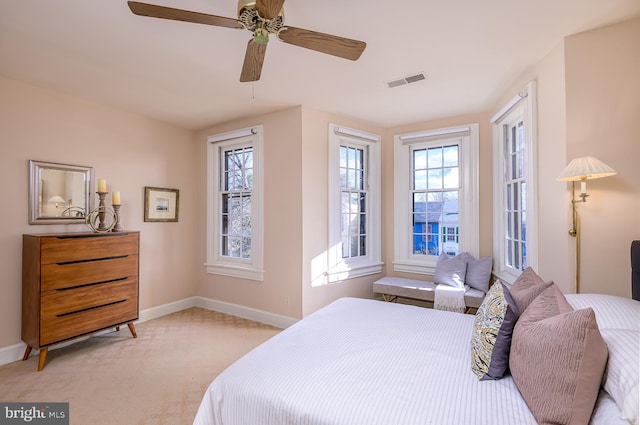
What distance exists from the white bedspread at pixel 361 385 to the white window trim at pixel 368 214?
1.93 m

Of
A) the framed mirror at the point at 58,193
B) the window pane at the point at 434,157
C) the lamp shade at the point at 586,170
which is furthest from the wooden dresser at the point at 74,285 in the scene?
the lamp shade at the point at 586,170

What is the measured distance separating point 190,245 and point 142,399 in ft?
7.94

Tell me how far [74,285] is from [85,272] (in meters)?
0.14

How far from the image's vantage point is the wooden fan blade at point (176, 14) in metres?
1.43

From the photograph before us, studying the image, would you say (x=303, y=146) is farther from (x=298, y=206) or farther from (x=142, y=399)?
(x=142, y=399)

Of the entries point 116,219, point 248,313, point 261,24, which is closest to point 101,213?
point 116,219

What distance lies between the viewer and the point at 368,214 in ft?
13.6

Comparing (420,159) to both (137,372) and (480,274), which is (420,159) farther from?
(137,372)

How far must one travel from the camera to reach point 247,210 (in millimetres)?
4012

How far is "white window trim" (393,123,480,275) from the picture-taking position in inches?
145

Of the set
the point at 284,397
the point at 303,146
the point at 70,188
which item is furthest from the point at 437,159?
the point at 70,188

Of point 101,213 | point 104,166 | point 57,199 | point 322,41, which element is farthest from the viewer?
point 104,166

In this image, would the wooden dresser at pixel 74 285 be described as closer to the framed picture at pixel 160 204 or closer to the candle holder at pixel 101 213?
the candle holder at pixel 101 213

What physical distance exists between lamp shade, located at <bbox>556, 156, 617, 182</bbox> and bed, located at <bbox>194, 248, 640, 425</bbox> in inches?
28.4
